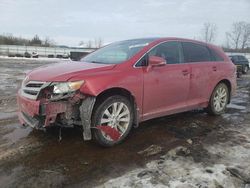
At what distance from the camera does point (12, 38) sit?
2707 inches

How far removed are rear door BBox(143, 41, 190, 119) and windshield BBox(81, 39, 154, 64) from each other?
29cm

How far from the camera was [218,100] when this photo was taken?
6188 millimetres

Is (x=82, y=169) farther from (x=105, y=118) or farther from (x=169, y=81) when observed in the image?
(x=169, y=81)

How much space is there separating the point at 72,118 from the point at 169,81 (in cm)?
189

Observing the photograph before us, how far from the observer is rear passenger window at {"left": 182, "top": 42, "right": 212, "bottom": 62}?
5357mm

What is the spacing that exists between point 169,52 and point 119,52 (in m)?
0.95

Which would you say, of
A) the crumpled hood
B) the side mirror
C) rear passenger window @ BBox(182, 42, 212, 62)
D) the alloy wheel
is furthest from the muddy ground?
A: rear passenger window @ BBox(182, 42, 212, 62)

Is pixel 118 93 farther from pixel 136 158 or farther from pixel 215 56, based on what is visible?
pixel 215 56

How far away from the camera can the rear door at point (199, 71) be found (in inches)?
210

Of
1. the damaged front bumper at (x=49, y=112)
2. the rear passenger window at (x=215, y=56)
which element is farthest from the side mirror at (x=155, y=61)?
the rear passenger window at (x=215, y=56)

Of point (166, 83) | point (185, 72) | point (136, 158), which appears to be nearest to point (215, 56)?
point (185, 72)

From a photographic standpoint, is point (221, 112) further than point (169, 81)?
Yes

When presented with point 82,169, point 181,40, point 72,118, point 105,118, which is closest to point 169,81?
point 181,40

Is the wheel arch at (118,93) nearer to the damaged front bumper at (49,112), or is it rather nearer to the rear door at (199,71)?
the damaged front bumper at (49,112)
